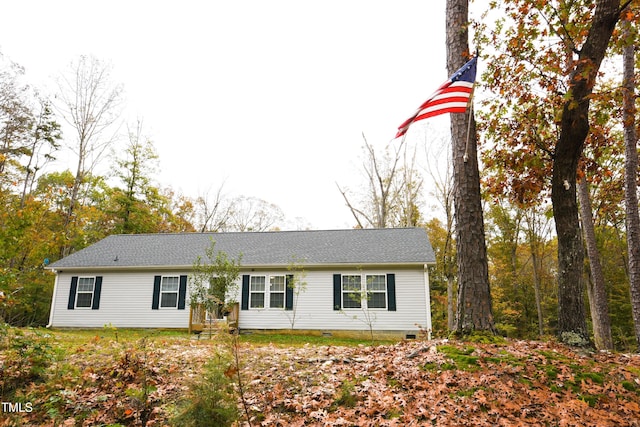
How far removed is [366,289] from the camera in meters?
14.3

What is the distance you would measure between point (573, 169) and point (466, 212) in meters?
1.60

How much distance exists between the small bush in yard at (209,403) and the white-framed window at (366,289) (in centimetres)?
1098

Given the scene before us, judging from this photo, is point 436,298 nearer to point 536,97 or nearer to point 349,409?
point 536,97

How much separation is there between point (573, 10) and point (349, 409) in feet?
24.0

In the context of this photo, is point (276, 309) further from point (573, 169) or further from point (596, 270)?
point (573, 169)

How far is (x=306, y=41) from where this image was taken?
13883 millimetres

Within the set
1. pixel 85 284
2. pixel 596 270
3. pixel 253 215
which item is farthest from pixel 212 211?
pixel 596 270

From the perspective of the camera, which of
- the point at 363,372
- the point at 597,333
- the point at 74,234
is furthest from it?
the point at 74,234

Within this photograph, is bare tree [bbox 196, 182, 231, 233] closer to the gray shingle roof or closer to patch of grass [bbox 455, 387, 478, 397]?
the gray shingle roof

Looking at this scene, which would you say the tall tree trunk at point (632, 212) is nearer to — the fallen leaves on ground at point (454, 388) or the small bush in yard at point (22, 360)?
the fallen leaves on ground at point (454, 388)

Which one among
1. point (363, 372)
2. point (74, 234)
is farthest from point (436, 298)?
point (74, 234)

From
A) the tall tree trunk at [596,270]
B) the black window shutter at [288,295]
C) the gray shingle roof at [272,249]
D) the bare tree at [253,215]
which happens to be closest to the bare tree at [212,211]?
the bare tree at [253,215]

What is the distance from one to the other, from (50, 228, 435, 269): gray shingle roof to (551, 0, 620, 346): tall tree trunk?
8.38 metres

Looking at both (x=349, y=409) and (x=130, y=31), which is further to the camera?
(x=130, y=31)
